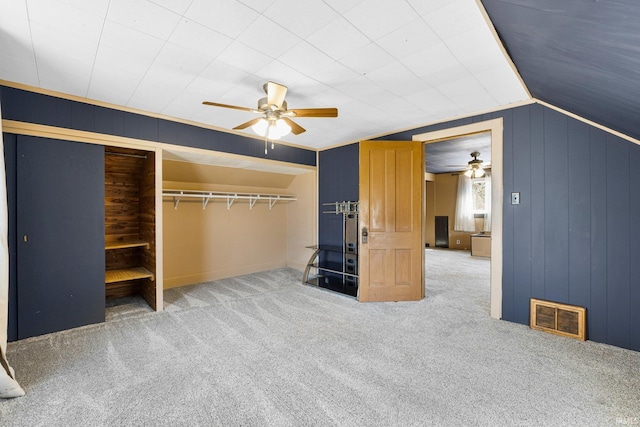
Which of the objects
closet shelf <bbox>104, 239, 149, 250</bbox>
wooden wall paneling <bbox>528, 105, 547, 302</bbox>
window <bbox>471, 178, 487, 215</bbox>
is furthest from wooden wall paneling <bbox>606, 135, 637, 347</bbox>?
window <bbox>471, 178, 487, 215</bbox>

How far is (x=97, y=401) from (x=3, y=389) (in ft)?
2.01

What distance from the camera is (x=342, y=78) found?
2.57 meters

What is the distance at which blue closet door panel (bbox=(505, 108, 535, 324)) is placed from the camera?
3021mm

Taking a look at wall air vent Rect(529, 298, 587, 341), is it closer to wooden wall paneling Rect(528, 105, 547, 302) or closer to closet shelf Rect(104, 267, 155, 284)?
wooden wall paneling Rect(528, 105, 547, 302)

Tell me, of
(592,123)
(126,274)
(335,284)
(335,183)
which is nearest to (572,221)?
(592,123)

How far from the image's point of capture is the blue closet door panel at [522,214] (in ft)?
9.91

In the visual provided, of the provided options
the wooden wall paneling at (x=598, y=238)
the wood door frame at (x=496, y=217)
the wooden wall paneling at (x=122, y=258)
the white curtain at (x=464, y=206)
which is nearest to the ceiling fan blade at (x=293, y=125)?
the wood door frame at (x=496, y=217)

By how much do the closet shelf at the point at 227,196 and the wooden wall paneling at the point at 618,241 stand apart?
4.56 metres

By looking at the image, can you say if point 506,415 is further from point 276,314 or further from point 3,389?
point 3,389

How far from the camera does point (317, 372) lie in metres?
2.14

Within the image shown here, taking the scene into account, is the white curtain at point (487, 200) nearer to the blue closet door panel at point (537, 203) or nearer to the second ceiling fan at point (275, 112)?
the blue closet door panel at point (537, 203)

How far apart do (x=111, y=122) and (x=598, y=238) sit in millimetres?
5190

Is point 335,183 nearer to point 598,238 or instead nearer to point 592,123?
point 592,123

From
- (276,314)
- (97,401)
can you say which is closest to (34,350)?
(97,401)
